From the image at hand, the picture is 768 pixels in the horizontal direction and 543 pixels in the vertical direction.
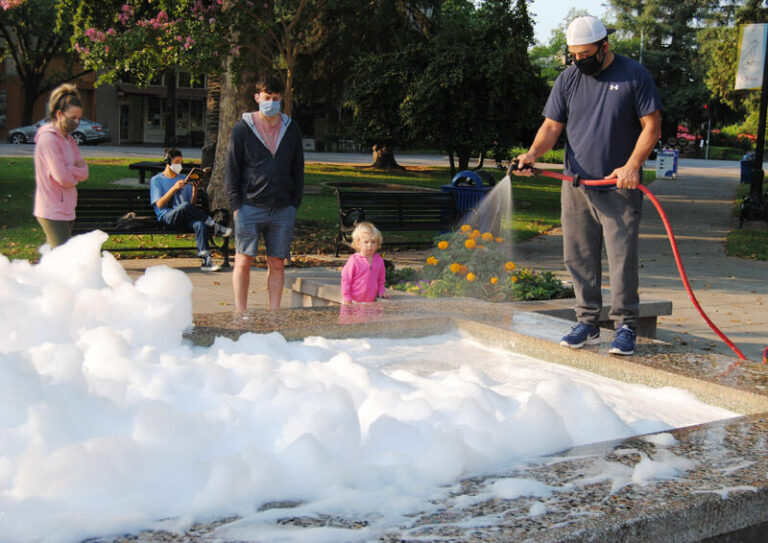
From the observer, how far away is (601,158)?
16.4 ft

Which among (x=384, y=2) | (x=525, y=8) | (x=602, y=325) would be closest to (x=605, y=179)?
(x=602, y=325)

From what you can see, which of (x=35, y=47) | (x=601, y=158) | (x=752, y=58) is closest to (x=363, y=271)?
(x=601, y=158)

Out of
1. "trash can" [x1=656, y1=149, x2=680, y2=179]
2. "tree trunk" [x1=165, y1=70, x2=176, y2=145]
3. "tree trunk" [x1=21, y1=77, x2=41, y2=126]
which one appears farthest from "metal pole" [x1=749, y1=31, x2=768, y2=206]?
"tree trunk" [x1=21, y1=77, x2=41, y2=126]

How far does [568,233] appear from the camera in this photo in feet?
17.3

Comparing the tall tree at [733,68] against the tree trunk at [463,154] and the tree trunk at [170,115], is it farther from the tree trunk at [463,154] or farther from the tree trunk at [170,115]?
the tree trunk at [170,115]

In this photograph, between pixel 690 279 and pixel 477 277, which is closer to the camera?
pixel 477 277

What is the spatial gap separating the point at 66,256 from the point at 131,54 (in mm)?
8512

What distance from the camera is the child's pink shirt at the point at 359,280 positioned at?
6.51 metres

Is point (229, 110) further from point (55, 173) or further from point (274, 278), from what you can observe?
point (274, 278)

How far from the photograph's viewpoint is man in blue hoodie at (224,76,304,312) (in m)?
6.78

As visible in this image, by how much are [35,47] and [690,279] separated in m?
46.5

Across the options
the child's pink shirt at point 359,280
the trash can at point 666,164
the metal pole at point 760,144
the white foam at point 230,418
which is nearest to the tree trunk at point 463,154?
the metal pole at point 760,144

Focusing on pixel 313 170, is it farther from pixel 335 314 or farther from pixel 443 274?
pixel 335 314

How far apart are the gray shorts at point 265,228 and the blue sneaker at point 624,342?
117 inches
